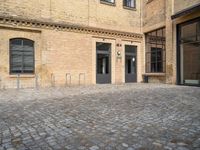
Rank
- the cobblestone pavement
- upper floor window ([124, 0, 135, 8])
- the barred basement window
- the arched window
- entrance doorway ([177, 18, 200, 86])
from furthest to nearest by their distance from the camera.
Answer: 1. upper floor window ([124, 0, 135, 8])
2. the barred basement window
3. entrance doorway ([177, 18, 200, 86])
4. the arched window
5. the cobblestone pavement

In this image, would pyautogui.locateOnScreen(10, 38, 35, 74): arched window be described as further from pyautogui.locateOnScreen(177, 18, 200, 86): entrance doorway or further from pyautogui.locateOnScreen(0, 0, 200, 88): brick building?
pyautogui.locateOnScreen(177, 18, 200, 86): entrance doorway

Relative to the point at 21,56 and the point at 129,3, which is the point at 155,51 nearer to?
the point at 129,3

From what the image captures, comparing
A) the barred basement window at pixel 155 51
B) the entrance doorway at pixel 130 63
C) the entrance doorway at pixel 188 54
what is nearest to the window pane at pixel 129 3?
the barred basement window at pixel 155 51

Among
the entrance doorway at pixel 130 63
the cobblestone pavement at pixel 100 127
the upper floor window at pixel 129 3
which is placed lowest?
the cobblestone pavement at pixel 100 127

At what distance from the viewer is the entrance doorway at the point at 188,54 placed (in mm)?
13781

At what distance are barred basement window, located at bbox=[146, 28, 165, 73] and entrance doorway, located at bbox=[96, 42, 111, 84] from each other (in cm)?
354

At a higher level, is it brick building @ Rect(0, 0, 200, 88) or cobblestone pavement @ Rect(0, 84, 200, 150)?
brick building @ Rect(0, 0, 200, 88)

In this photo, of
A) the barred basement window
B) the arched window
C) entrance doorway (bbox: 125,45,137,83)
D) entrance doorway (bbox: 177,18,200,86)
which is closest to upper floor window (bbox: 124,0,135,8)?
the barred basement window

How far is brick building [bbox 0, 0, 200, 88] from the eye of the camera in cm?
1346

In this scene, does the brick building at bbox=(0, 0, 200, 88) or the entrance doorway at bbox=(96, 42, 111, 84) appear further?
the entrance doorway at bbox=(96, 42, 111, 84)

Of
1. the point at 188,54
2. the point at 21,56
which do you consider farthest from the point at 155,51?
the point at 21,56

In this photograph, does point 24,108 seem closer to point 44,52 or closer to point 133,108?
point 133,108

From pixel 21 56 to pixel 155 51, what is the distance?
1021 centimetres

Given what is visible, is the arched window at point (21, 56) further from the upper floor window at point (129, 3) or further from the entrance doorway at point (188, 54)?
the entrance doorway at point (188, 54)
